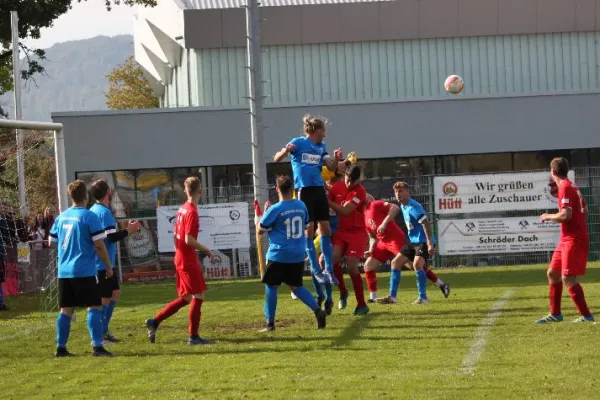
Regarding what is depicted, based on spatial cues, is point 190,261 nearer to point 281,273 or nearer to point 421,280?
point 281,273

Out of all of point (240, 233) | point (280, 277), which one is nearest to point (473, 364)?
point (280, 277)

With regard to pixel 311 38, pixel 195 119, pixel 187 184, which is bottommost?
pixel 187 184

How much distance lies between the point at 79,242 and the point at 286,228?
2.43 meters

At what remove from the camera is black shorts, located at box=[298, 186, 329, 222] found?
49.0ft

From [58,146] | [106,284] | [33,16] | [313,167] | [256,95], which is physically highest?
[33,16]

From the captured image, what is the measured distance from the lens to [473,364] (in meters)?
10.5

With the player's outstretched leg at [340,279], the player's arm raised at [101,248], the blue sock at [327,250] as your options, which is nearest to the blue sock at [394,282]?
the player's outstretched leg at [340,279]

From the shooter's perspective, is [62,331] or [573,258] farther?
[573,258]

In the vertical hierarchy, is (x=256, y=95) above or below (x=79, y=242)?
above

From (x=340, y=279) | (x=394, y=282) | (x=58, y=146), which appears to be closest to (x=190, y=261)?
(x=340, y=279)

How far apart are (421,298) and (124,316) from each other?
4.42 m

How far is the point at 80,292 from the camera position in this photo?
12336 mm

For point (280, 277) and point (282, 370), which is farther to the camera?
point (280, 277)

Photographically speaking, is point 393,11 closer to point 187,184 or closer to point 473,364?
point 187,184
